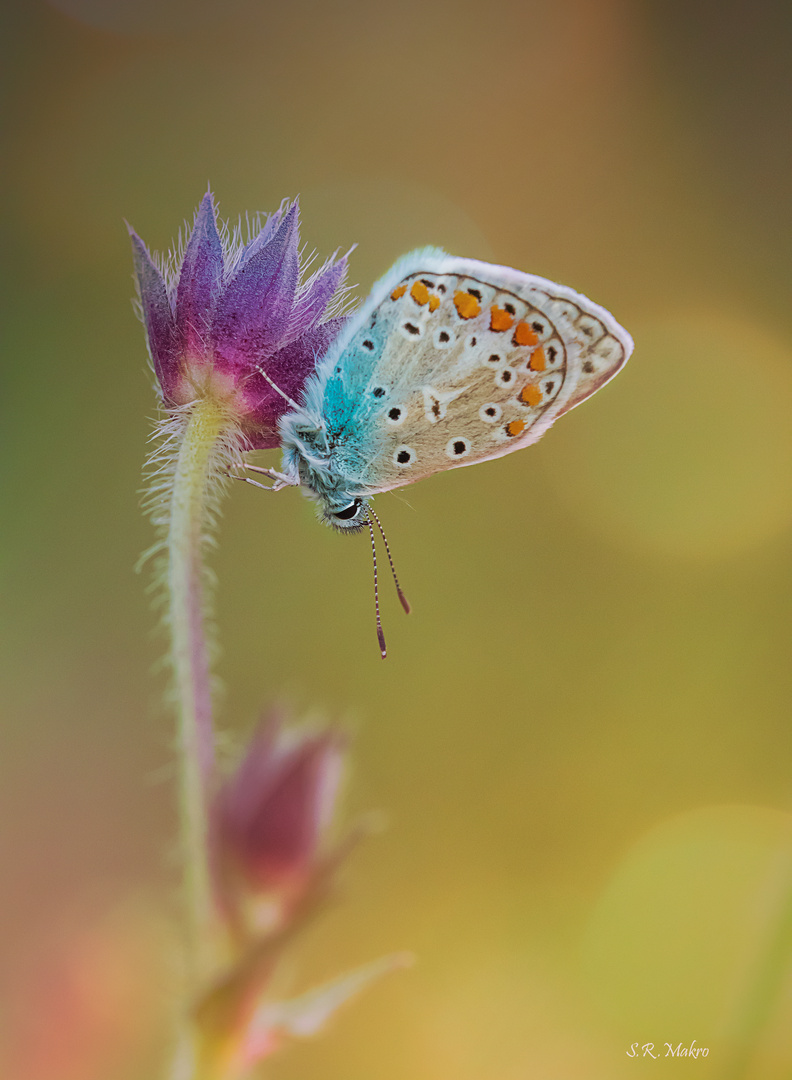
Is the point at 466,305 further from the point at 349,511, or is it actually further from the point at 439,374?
the point at 349,511

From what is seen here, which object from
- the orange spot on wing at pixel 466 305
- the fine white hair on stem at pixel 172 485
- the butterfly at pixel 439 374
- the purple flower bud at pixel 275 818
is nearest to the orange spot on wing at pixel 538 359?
the butterfly at pixel 439 374

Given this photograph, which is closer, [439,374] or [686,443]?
[439,374]

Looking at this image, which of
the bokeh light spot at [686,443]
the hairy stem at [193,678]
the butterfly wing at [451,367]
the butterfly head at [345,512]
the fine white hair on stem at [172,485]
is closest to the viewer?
the hairy stem at [193,678]

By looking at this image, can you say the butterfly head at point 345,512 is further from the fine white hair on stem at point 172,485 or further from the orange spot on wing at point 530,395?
the orange spot on wing at point 530,395

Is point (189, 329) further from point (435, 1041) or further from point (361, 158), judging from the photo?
point (361, 158)

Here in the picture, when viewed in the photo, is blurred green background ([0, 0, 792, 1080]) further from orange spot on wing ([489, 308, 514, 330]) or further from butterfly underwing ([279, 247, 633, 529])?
orange spot on wing ([489, 308, 514, 330])

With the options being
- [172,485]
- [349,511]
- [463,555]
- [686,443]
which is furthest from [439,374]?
[686,443]

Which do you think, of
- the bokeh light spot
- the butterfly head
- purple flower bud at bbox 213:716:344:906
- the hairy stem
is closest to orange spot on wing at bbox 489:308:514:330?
the butterfly head

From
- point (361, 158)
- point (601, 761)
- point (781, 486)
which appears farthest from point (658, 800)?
point (361, 158)
